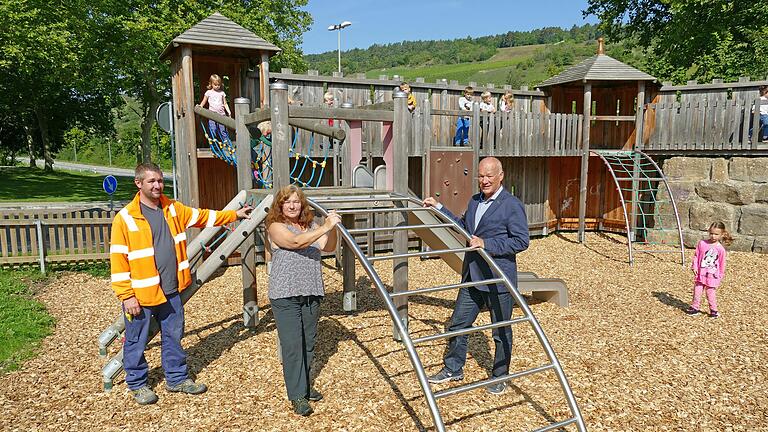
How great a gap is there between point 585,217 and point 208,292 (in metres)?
10.1

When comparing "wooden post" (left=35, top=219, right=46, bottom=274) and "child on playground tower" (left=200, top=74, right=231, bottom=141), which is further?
"wooden post" (left=35, top=219, right=46, bottom=274)

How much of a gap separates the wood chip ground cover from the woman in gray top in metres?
0.41

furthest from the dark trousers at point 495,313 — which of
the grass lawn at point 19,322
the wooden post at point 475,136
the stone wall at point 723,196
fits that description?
the stone wall at point 723,196

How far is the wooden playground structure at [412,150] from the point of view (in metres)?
5.32

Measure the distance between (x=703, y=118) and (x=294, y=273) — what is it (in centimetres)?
1142

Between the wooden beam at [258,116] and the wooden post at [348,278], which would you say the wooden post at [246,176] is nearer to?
the wooden beam at [258,116]

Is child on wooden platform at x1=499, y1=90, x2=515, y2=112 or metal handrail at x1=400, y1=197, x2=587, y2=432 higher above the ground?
child on wooden platform at x1=499, y1=90, x2=515, y2=112

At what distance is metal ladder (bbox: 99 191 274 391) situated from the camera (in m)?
4.48

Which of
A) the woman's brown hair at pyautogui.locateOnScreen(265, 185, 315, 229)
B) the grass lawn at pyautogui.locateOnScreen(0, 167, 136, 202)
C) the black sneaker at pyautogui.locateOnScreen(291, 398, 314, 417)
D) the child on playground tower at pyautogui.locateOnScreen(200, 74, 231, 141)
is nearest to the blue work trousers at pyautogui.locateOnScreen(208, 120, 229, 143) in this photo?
the child on playground tower at pyautogui.locateOnScreen(200, 74, 231, 141)

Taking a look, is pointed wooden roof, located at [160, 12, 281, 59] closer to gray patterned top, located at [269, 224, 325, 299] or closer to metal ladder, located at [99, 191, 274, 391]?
metal ladder, located at [99, 191, 274, 391]

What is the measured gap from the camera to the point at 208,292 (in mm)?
8008

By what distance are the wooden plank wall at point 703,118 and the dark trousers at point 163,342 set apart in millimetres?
11882

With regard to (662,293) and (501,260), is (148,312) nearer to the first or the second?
(501,260)

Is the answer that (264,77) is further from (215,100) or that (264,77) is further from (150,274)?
(150,274)
